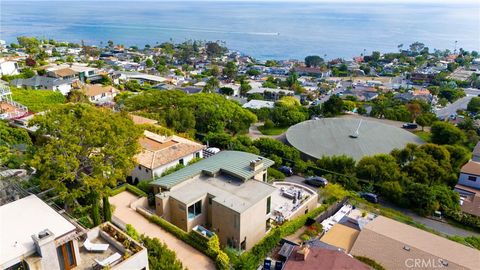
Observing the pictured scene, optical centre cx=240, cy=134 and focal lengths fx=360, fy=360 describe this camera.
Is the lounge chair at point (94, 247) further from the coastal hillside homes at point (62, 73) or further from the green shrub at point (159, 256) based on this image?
the coastal hillside homes at point (62, 73)

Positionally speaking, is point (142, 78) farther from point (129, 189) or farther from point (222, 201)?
point (222, 201)

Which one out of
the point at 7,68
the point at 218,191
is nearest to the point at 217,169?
the point at 218,191

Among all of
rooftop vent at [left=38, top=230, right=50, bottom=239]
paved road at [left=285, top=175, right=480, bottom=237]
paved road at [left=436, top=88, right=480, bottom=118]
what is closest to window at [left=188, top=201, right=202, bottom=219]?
rooftop vent at [left=38, top=230, right=50, bottom=239]

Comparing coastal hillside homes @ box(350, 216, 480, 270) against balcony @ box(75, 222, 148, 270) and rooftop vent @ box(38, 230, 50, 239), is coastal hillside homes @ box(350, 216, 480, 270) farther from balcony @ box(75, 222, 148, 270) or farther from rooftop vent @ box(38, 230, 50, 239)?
rooftop vent @ box(38, 230, 50, 239)

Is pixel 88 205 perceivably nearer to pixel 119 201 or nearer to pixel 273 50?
pixel 119 201

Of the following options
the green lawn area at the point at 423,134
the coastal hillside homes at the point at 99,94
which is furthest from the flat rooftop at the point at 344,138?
the coastal hillside homes at the point at 99,94

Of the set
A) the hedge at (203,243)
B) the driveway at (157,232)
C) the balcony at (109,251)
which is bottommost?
the driveway at (157,232)
